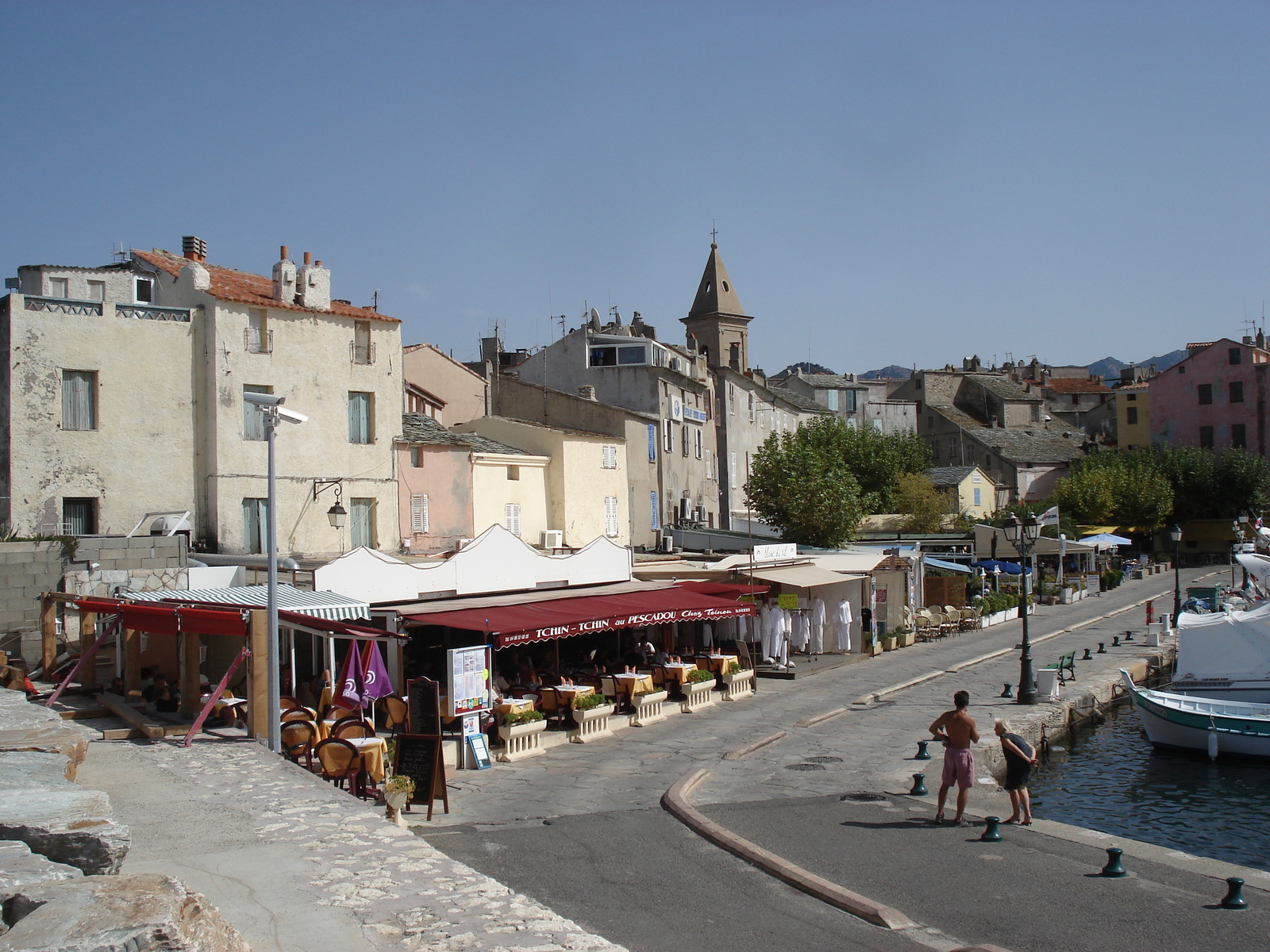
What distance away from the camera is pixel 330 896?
8.31 metres

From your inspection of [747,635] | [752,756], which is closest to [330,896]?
[752,756]

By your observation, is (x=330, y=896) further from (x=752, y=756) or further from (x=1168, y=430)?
(x=1168, y=430)

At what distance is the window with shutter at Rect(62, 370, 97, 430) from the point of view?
24.9 meters

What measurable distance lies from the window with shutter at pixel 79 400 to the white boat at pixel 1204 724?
81.8 ft

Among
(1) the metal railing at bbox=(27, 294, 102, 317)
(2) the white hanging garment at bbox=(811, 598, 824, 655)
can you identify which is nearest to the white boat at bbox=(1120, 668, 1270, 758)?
(2) the white hanging garment at bbox=(811, 598, 824, 655)

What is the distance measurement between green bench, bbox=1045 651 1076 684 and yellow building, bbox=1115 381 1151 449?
57.7 metres

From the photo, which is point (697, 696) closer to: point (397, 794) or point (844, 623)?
point (844, 623)

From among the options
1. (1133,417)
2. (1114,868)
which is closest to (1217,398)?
(1133,417)

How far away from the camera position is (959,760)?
1348cm

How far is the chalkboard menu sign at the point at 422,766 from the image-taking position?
43.5ft

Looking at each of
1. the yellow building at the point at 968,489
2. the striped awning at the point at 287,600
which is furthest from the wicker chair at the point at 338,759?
the yellow building at the point at 968,489

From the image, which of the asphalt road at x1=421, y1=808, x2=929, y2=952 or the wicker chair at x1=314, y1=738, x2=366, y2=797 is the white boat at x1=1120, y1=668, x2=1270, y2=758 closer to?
the asphalt road at x1=421, y1=808, x2=929, y2=952

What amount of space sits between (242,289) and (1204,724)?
2557 centimetres

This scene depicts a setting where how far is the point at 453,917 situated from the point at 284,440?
850 inches
